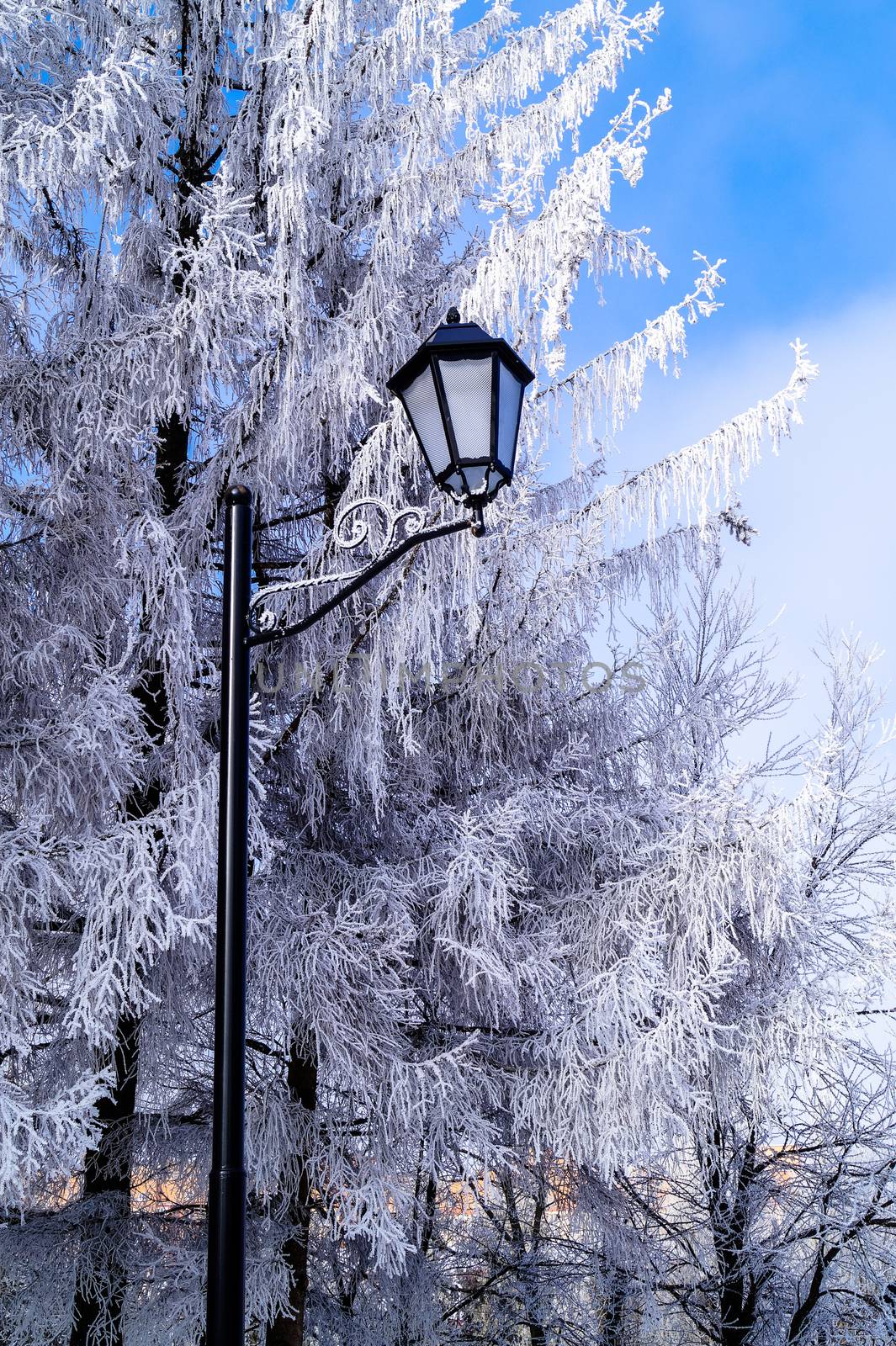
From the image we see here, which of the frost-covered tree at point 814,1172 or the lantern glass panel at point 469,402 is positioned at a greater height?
the lantern glass panel at point 469,402

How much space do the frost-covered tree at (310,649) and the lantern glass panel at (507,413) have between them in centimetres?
202

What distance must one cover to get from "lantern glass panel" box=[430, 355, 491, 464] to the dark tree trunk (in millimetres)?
3701

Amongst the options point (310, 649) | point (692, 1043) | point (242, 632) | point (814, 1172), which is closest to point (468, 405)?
point (242, 632)

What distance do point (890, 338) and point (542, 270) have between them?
16164 mm

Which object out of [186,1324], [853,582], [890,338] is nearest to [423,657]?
[186,1324]

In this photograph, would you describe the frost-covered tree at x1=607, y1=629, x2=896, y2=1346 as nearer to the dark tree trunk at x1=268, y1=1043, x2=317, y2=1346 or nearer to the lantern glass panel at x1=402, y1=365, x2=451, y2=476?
the dark tree trunk at x1=268, y1=1043, x2=317, y2=1346

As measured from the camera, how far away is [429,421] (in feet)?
11.1

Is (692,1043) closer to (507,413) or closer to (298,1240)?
(298,1240)

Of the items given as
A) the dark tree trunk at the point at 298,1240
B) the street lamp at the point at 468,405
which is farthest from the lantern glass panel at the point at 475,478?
the dark tree trunk at the point at 298,1240

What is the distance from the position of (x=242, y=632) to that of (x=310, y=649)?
2.43 m

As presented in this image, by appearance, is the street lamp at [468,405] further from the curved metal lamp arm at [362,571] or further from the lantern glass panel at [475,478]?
the curved metal lamp arm at [362,571]

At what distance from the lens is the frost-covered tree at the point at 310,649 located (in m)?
5.23

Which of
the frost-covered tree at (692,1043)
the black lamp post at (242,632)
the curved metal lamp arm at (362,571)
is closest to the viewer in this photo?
the black lamp post at (242,632)

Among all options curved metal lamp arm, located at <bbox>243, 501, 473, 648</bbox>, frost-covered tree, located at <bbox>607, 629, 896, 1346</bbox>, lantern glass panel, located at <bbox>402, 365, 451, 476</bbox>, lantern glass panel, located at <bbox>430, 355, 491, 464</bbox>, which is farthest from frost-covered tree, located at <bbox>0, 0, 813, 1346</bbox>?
lantern glass panel, located at <bbox>430, 355, 491, 464</bbox>
